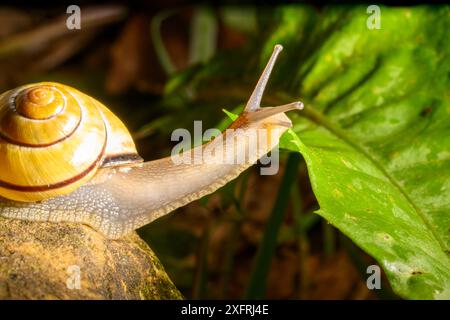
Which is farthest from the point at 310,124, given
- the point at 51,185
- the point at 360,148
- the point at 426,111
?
the point at 51,185

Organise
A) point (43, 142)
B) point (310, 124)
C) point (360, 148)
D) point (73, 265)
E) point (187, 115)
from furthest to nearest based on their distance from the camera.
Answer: point (187, 115) → point (310, 124) → point (360, 148) → point (43, 142) → point (73, 265)

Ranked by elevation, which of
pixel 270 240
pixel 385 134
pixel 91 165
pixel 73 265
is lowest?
pixel 73 265

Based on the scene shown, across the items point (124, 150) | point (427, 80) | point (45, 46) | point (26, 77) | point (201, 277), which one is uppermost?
point (45, 46)

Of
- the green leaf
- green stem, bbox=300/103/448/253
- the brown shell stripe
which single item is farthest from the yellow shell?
green stem, bbox=300/103/448/253

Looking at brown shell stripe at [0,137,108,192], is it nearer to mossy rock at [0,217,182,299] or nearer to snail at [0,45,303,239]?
snail at [0,45,303,239]

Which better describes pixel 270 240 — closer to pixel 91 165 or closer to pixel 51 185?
pixel 91 165

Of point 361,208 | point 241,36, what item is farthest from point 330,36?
point 241,36

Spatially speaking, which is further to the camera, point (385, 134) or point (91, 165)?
point (385, 134)

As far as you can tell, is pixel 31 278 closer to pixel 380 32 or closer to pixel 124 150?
pixel 124 150
